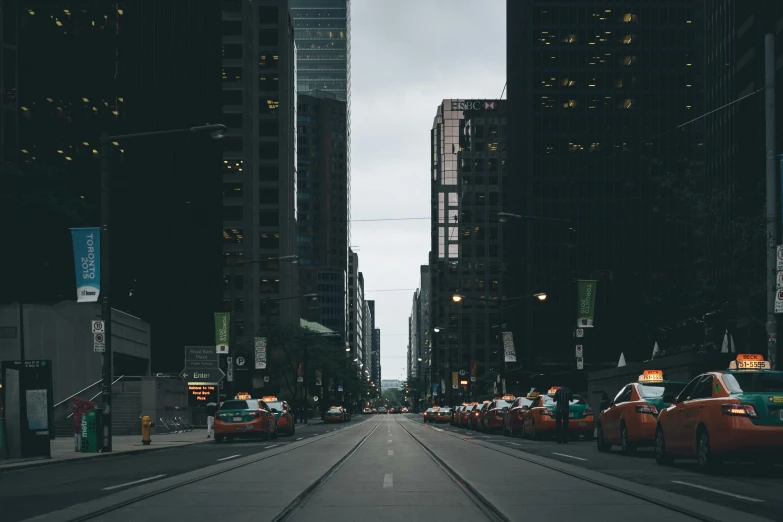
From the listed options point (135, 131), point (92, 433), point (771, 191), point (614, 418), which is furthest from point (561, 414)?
point (135, 131)

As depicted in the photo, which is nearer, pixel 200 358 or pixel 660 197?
pixel 200 358

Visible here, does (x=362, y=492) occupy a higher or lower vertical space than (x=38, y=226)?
lower

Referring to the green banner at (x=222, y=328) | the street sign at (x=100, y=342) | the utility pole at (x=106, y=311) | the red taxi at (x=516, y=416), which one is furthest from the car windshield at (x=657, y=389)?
the green banner at (x=222, y=328)

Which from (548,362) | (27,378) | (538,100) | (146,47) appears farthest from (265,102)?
(27,378)

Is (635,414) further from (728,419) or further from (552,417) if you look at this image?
(552,417)

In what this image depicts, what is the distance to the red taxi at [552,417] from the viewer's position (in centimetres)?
3033

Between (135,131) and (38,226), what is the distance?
1311cm

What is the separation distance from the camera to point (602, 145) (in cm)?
12231

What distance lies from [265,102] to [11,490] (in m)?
126

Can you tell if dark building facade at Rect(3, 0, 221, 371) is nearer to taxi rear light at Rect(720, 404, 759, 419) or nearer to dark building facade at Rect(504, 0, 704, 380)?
taxi rear light at Rect(720, 404, 759, 419)

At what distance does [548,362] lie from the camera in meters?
122

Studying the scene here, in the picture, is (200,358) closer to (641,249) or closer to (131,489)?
(131,489)

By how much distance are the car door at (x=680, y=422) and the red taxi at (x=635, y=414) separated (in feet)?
6.26

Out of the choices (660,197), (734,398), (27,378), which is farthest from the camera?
(660,197)
